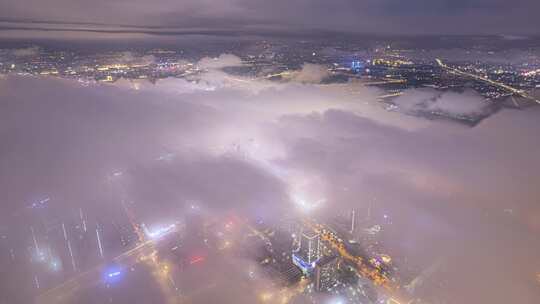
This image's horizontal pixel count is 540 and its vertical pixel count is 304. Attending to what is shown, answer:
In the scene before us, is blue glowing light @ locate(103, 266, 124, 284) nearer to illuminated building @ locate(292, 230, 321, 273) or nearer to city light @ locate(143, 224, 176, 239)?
city light @ locate(143, 224, 176, 239)

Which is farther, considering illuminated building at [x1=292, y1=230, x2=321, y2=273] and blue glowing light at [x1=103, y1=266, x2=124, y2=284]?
illuminated building at [x1=292, y1=230, x2=321, y2=273]

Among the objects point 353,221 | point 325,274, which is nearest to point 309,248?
point 325,274

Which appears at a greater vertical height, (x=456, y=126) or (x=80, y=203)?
(x=456, y=126)

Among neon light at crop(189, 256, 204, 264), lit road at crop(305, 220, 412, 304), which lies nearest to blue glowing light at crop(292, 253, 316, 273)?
lit road at crop(305, 220, 412, 304)

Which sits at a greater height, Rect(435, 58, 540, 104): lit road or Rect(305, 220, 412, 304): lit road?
Rect(435, 58, 540, 104): lit road

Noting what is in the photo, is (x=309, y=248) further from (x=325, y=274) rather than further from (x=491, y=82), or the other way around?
(x=491, y=82)

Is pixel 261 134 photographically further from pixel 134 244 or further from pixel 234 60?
pixel 134 244

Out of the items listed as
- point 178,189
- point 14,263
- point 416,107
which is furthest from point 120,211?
point 416,107

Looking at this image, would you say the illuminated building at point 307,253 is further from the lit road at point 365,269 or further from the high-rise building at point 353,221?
the high-rise building at point 353,221
